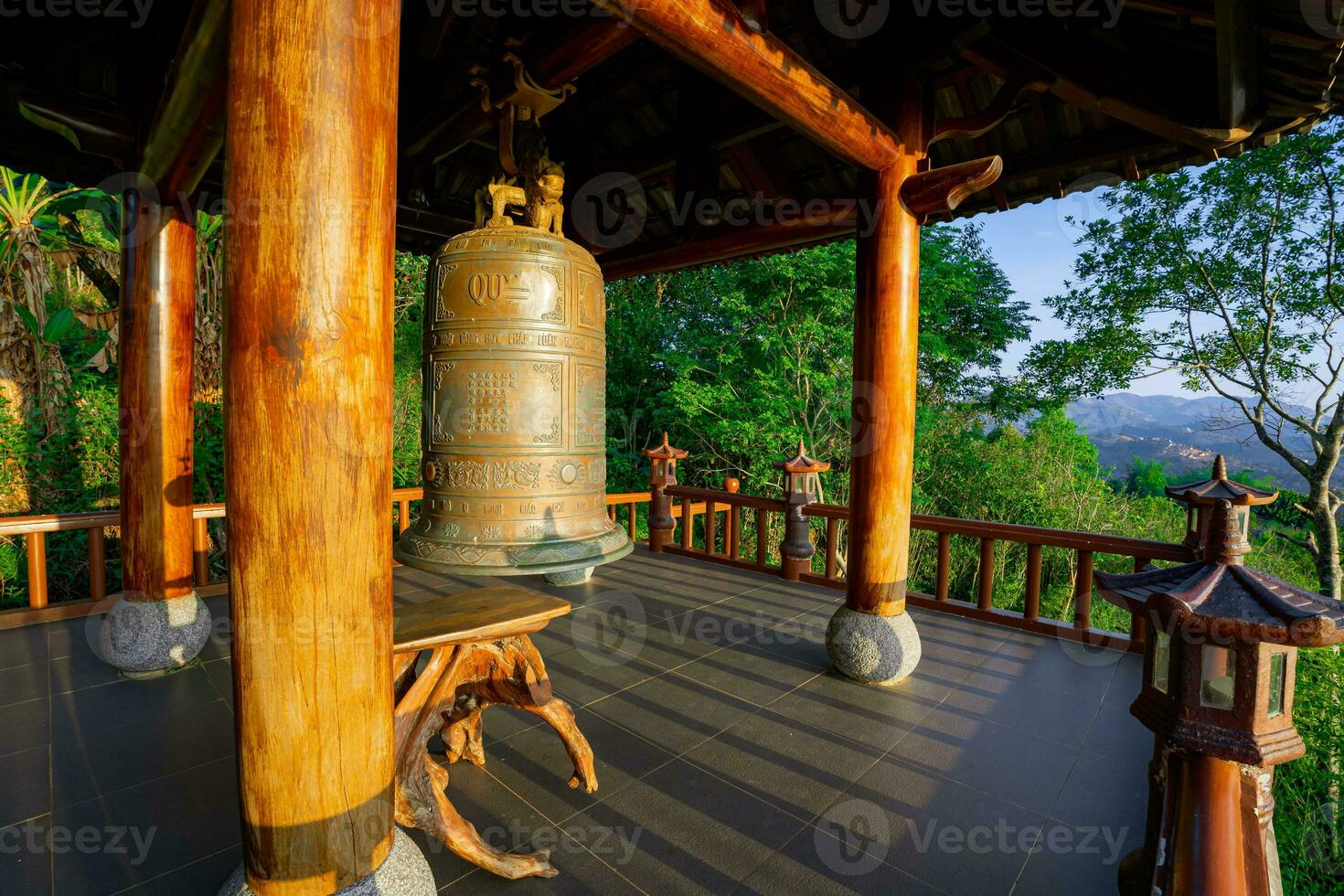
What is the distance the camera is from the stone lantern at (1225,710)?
1.20m

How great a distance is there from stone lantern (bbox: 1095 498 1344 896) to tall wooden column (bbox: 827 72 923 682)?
202 cm

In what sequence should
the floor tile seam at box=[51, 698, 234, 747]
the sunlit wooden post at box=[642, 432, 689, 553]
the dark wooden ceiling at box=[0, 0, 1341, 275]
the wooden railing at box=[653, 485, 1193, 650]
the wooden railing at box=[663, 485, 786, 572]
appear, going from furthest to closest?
the sunlit wooden post at box=[642, 432, 689, 553] → the wooden railing at box=[663, 485, 786, 572] → the wooden railing at box=[653, 485, 1193, 650] → the floor tile seam at box=[51, 698, 234, 747] → the dark wooden ceiling at box=[0, 0, 1341, 275]

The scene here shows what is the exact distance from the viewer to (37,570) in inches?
164

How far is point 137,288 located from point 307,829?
138 inches

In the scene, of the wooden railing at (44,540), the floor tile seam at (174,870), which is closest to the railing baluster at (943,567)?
the wooden railing at (44,540)

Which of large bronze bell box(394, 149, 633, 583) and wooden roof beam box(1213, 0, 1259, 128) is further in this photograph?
wooden roof beam box(1213, 0, 1259, 128)

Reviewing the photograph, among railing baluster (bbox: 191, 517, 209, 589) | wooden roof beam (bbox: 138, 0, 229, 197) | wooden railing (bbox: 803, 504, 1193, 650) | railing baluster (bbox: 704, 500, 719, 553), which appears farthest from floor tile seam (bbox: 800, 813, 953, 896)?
railing baluster (bbox: 191, 517, 209, 589)

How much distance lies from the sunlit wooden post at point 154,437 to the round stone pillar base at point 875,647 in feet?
12.6

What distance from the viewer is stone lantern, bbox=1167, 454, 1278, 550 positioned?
136 inches

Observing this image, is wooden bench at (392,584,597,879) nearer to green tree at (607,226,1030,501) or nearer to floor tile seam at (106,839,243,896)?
floor tile seam at (106,839,243,896)

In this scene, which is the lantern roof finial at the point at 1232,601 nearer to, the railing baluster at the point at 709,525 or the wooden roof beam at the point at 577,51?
the wooden roof beam at the point at 577,51

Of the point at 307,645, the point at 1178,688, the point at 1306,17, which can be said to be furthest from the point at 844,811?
the point at 1306,17

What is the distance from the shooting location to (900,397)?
3.34 metres

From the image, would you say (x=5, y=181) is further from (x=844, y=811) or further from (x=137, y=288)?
(x=844, y=811)
